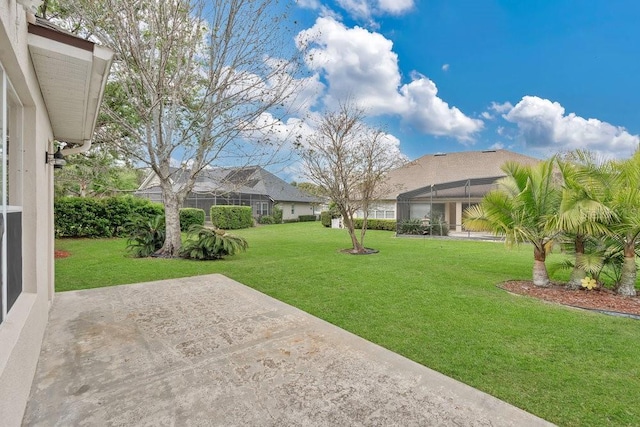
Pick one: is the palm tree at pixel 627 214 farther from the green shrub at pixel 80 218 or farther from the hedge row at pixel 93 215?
the green shrub at pixel 80 218

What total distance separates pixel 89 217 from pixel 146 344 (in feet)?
47.8

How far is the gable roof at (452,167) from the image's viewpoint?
2609cm

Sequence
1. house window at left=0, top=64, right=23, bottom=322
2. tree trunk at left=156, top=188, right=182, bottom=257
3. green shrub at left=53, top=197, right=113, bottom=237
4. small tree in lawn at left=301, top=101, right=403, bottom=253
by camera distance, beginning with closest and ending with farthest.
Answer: house window at left=0, top=64, right=23, bottom=322
tree trunk at left=156, top=188, right=182, bottom=257
small tree in lawn at left=301, top=101, right=403, bottom=253
green shrub at left=53, top=197, right=113, bottom=237

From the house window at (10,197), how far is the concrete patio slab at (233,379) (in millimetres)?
905

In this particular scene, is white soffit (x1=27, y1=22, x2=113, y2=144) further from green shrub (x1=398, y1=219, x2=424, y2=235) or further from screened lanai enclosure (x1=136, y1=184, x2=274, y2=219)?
screened lanai enclosure (x1=136, y1=184, x2=274, y2=219)

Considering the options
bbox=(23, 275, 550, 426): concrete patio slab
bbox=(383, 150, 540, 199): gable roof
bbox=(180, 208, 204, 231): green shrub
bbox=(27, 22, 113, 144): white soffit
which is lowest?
bbox=(23, 275, 550, 426): concrete patio slab

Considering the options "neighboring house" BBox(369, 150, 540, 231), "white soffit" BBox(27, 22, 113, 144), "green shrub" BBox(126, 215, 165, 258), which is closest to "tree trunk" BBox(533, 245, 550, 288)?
"white soffit" BBox(27, 22, 113, 144)

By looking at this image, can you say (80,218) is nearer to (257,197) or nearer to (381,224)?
(257,197)

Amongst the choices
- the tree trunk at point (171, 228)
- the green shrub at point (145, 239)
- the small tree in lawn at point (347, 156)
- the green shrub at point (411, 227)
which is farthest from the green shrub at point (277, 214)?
the tree trunk at point (171, 228)

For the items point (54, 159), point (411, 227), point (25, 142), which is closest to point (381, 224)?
point (411, 227)

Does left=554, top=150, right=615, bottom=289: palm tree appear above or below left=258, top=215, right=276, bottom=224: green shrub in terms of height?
above

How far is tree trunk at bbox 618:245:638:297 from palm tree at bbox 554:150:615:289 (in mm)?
390

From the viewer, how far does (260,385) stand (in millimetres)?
2799

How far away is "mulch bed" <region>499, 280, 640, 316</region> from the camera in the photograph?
5551mm
